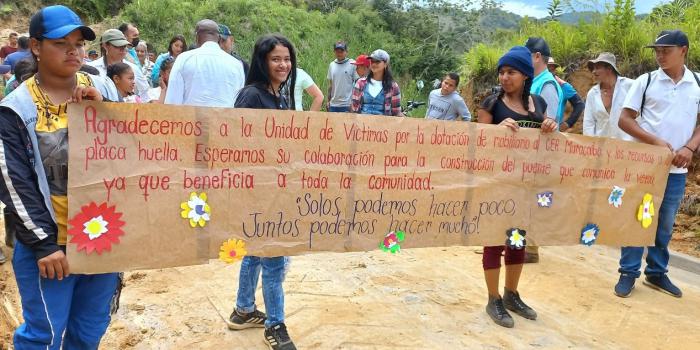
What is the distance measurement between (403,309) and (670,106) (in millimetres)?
2730

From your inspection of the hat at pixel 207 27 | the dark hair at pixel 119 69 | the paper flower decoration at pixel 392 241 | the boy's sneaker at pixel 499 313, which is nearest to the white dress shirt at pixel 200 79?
the hat at pixel 207 27

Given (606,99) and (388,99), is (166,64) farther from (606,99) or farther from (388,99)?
(606,99)

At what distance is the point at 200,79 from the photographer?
425 centimetres

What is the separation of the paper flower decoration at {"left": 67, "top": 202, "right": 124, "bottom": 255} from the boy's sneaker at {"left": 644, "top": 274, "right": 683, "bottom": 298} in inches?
176

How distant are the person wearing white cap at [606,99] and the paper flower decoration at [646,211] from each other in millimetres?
991

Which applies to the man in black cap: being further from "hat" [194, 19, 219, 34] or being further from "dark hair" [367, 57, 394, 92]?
"hat" [194, 19, 219, 34]

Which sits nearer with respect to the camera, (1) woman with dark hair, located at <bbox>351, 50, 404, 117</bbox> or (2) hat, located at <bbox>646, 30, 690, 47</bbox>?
(2) hat, located at <bbox>646, 30, 690, 47</bbox>

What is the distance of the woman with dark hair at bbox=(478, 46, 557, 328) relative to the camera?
11.7ft

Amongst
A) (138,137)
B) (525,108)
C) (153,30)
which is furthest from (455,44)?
(138,137)


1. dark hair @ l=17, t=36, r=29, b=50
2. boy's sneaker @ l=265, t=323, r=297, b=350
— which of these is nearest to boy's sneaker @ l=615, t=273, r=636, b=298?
boy's sneaker @ l=265, t=323, r=297, b=350

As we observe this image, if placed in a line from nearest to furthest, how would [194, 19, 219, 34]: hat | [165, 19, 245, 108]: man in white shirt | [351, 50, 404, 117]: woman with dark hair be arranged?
[165, 19, 245, 108]: man in white shirt
[194, 19, 219, 34]: hat
[351, 50, 404, 117]: woman with dark hair

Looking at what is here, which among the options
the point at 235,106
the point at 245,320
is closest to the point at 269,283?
the point at 245,320

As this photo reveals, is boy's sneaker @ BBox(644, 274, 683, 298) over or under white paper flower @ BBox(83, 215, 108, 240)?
under

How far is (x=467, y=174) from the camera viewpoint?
3326mm
